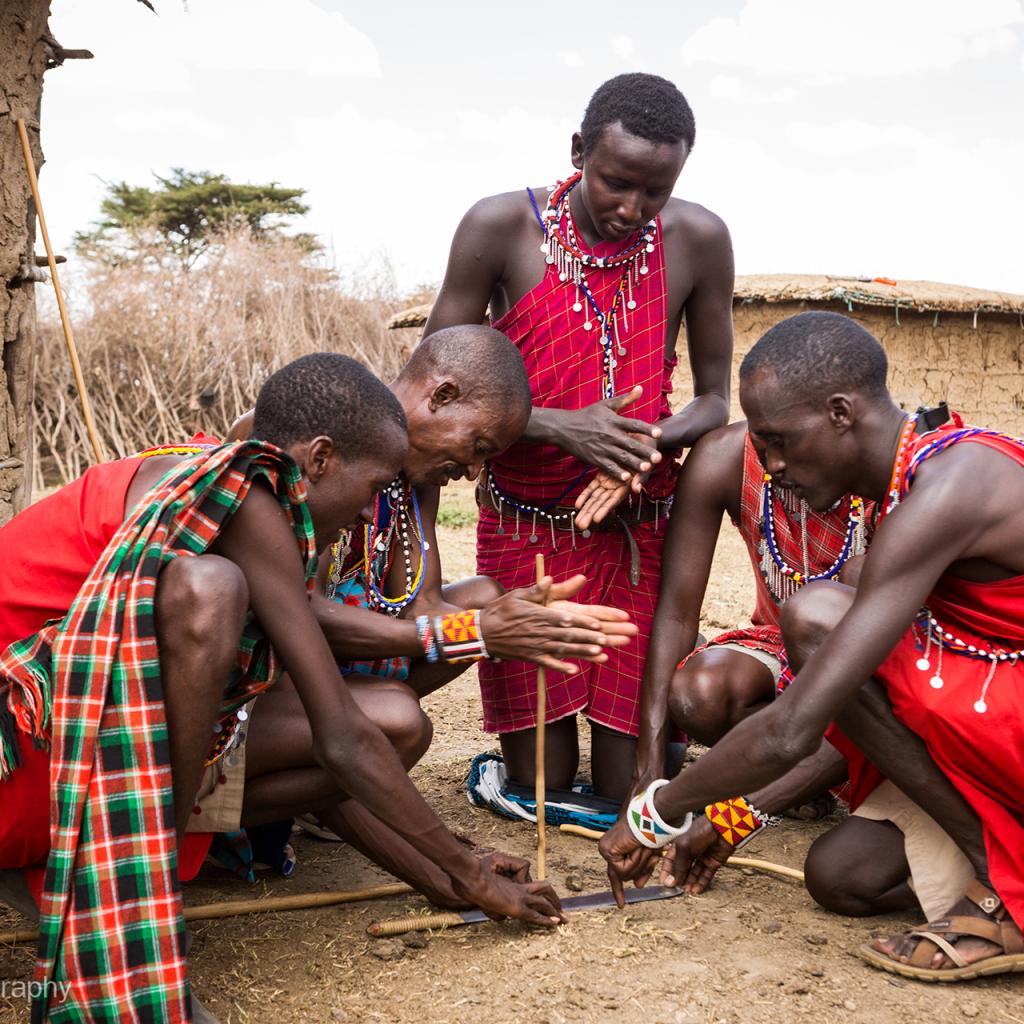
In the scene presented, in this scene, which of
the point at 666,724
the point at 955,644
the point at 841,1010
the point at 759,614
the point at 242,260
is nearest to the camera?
the point at 841,1010

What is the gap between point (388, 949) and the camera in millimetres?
2598

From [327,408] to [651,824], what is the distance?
1222 millimetres

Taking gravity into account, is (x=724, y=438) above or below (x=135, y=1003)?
above

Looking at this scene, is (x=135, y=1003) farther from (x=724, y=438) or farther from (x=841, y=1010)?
(x=724, y=438)

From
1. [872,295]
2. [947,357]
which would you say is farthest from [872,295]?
[947,357]

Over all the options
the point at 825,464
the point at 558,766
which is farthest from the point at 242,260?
the point at 825,464

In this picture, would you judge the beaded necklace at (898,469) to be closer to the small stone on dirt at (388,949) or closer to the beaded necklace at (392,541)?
the beaded necklace at (392,541)

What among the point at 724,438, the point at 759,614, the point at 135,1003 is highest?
the point at 724,438

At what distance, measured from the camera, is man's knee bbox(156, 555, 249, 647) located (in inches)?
85.0

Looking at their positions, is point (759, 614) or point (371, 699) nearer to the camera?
point (371, 699)

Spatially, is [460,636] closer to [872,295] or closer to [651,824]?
[651,824]

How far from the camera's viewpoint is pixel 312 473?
8.22 ft

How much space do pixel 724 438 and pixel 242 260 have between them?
35.5ft

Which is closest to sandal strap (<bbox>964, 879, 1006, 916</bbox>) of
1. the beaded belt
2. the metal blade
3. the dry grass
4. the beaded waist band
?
the metal blade
